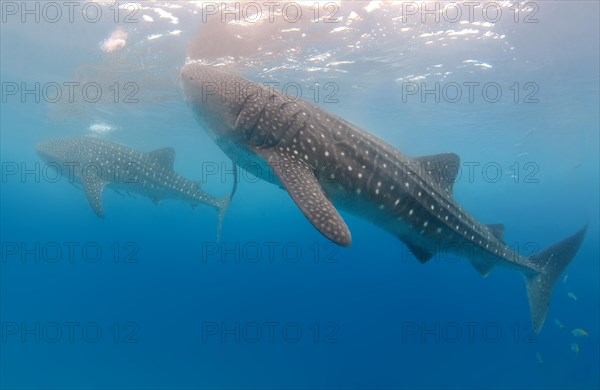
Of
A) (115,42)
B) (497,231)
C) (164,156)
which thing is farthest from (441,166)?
(115,42)

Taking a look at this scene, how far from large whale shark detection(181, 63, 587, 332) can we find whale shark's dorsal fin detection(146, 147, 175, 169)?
661 cm

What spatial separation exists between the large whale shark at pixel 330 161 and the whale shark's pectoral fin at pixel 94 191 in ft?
21.2

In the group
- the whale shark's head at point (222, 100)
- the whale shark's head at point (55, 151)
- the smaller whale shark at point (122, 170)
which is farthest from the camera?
the whale shark's head at point (55, 151)

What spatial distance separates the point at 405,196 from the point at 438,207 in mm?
699

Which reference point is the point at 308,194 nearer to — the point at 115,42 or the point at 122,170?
the point at 122,170

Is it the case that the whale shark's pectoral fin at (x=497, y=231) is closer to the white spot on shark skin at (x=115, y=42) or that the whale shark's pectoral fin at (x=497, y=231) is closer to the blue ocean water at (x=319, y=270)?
→ the blue ocean water at (x=319, y=270)

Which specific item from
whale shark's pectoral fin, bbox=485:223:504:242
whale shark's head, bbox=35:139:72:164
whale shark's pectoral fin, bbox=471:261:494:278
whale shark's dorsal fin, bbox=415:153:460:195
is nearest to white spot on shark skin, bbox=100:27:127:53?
whale shark's head, bbox=35:139:72:164

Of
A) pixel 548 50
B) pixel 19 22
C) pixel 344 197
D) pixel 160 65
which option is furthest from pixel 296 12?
pixel 548 50

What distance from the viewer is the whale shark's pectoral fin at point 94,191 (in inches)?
409

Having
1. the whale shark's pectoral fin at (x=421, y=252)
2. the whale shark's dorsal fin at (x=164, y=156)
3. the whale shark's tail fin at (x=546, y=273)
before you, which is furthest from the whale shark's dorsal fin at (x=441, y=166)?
the whale shark's dorsal fin at (x=164, y=156)

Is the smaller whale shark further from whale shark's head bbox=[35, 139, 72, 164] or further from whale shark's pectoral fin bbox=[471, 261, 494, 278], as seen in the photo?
whale shark's pectoral fin bbox=[471, 261, 494, 278]

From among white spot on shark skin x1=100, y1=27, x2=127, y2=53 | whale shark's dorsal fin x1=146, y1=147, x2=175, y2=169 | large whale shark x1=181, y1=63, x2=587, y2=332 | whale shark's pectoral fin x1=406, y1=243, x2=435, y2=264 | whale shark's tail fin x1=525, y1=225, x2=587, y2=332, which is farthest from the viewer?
white spot on shark skin x1=100, y1=27, x2=127, y2=53

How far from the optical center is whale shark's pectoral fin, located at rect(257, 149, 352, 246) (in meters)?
3.95

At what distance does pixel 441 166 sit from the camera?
6195 millimetres
